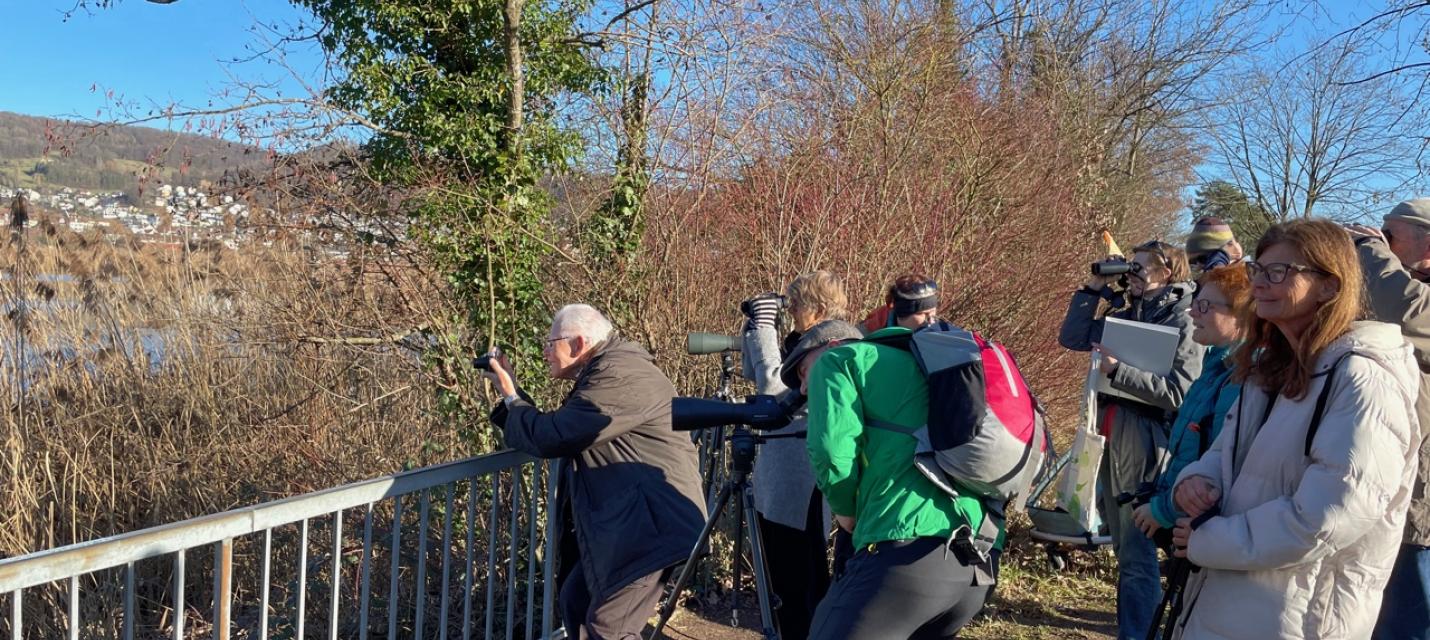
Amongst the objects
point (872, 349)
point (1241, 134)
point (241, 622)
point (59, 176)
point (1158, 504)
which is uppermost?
point (1241, 134)

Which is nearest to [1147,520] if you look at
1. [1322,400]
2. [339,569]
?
[1322,400]

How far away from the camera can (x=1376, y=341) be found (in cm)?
220

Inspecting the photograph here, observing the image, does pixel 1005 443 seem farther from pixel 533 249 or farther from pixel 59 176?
pixel 59 176

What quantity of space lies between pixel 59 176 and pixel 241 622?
3281 mm

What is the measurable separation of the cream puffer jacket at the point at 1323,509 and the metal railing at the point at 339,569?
238 cm

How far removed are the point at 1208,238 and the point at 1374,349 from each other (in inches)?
111

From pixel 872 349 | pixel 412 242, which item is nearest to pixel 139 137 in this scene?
pixel 412 242

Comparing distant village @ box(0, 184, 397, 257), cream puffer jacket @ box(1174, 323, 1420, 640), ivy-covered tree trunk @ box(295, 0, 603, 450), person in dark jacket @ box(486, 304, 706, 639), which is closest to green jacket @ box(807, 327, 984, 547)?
cream puffer jacket @ box(1174, 323, 1420, 640)

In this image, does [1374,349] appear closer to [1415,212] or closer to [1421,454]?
[1421,454]

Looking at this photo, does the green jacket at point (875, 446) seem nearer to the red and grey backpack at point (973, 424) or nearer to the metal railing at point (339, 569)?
the red and grey backpack at point (973, 424)

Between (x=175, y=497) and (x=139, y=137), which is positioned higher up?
(x=139, y=137)

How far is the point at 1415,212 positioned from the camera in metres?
3.47

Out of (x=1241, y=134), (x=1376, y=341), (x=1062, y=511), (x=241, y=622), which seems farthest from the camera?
(x=1241, y=134)

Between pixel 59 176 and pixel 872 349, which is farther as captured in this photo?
pixel 59 176
